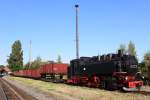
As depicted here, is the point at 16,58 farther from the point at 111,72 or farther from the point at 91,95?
the point at 91,95

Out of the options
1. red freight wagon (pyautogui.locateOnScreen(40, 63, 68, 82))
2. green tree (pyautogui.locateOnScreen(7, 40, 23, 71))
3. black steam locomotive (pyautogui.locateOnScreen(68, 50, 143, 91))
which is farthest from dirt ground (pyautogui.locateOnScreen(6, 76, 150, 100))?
green tree (pyautogui.locateOnScreen(7, 40, 23, 71))

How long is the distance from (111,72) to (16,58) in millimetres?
125269

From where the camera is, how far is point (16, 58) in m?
154

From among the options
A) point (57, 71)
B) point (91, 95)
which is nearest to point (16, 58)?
point (57, 71)

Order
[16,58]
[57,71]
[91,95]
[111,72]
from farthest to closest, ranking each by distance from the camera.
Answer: [16,58], [57,71], [111,72], [91,95]

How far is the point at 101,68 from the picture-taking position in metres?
33.6

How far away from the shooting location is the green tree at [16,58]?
15312 centimetres

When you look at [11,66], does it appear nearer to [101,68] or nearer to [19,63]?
[19,63]

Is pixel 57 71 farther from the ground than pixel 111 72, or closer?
farther from the ground

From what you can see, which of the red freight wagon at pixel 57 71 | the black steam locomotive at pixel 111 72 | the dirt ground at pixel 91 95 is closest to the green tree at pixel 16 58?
the red freight wagon at pixel 57 71

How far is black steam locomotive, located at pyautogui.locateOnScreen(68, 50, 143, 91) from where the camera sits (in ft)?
96.5

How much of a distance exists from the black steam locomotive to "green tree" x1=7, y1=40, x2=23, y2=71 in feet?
381

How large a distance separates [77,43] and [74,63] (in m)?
6.03

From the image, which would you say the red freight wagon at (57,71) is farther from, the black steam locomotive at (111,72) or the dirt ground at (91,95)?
the dirt ground at (91,95)
